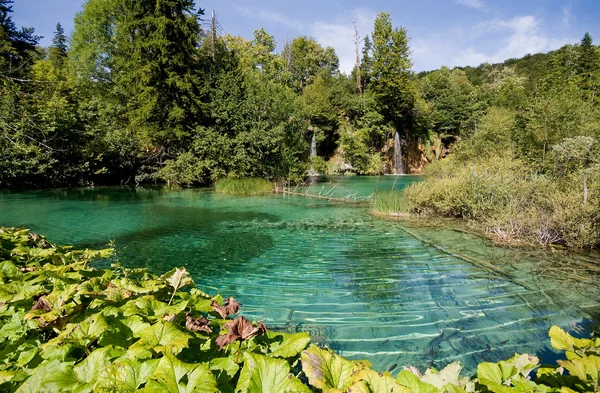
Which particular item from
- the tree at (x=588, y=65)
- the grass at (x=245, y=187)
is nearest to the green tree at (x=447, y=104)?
the tree at (x=588, y=65)

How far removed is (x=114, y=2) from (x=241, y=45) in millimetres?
14587

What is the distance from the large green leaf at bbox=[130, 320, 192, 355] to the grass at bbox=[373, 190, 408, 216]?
1002cm

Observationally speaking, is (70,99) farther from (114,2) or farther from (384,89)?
(384,89)

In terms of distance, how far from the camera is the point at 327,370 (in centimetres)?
114

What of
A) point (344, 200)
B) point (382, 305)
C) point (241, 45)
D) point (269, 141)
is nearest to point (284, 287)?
point (382, 305)

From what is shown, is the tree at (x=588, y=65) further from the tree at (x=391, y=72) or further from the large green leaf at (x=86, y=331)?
the large green leaf at (x=86, y=331)

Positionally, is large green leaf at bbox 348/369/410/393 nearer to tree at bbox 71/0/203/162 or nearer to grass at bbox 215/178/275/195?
grass at bbox 215/178/275/195

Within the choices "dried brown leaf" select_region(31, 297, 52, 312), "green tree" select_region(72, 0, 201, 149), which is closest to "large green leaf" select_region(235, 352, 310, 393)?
"dried brown leaf" select_region(31, 297, 52, 312)

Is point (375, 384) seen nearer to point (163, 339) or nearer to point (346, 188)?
point (163, 339)

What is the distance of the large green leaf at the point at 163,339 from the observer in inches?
44.7

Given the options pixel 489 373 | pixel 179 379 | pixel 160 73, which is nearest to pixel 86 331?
pixel 179 379

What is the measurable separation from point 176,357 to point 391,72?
38199 millimetres

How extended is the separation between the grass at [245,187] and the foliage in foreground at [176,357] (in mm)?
16104

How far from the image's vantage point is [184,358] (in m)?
1.22
